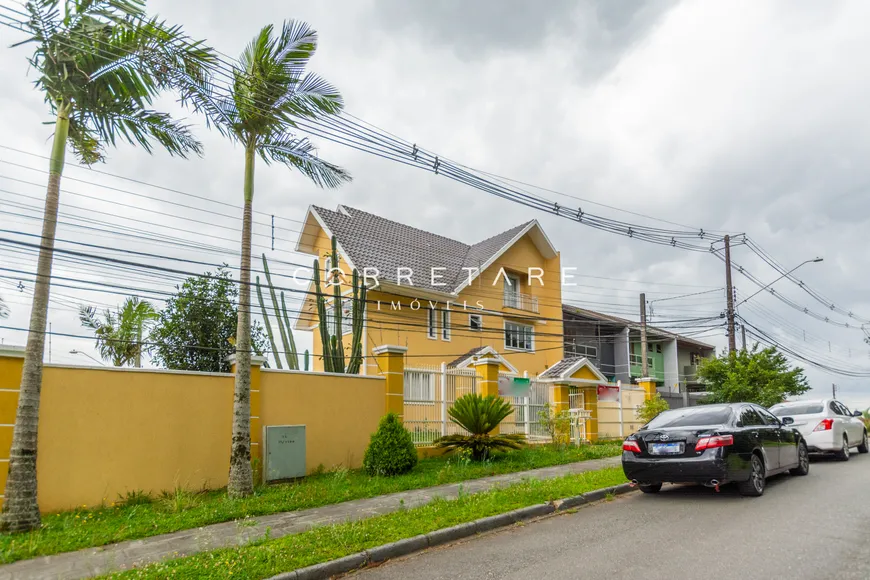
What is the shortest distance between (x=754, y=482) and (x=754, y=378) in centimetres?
1602

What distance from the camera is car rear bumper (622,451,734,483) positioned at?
8352 millimetres

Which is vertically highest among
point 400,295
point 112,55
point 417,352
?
point 112,55

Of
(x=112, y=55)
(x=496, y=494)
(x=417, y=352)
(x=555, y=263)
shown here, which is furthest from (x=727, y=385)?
(x=112, y=55)

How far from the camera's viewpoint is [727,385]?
2302 centimetres

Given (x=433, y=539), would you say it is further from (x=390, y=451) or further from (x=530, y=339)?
(x=530, y=339)

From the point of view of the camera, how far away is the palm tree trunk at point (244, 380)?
389 inches

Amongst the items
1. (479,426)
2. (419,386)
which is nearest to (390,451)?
(479,426)

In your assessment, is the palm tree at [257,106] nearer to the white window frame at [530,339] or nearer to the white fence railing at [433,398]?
the white fence railing at [433,398]

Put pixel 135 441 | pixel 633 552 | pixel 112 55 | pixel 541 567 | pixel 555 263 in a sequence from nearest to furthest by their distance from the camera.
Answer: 1. pixel 541 567
2. pixel 633 552
3. pixel 112 55
4. pixel 135 441
5. pixel 555 263

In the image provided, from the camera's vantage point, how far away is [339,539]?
21.5 feet

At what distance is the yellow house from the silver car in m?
7.39

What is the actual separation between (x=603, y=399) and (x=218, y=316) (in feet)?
41.9

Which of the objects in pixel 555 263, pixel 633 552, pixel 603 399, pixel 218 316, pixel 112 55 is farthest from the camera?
pixel 555 263

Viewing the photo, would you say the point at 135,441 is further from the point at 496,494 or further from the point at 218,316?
the point at 218,316
